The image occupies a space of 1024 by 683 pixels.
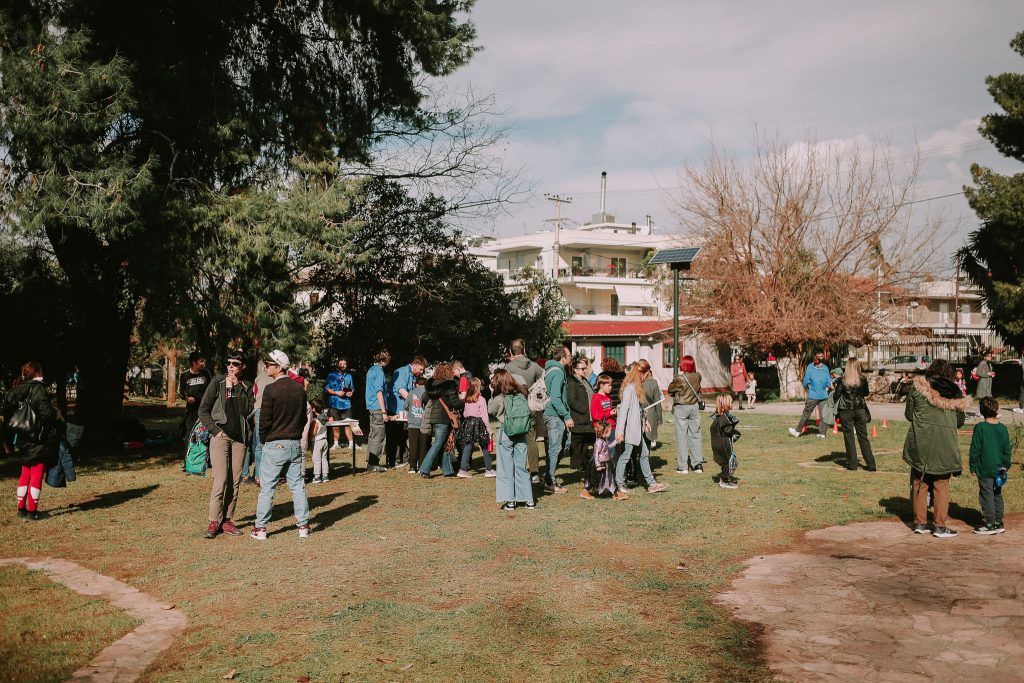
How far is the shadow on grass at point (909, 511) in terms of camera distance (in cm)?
948

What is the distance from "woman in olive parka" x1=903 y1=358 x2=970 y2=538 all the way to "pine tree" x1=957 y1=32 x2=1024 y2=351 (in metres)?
20.7

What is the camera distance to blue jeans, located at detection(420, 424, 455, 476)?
41.5ft

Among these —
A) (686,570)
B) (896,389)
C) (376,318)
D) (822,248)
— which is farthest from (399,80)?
(822,248)

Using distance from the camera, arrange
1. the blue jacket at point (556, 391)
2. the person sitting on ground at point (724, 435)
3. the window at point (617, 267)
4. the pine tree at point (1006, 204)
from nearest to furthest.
A: the blue jacket at point (556, 391)
the person sitting on ground at point (724, 435)
the pine tree at point (1006, 204)
the window at point (617, 267)

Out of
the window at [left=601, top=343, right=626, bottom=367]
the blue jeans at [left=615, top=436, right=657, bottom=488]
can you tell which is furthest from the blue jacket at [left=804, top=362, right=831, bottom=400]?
the window at [left=601, top=343, right=626, bottom=367]

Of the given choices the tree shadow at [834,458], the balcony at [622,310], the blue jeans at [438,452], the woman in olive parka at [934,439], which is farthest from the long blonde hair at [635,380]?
the balcony at [622,310]

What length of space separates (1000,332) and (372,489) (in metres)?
26.5

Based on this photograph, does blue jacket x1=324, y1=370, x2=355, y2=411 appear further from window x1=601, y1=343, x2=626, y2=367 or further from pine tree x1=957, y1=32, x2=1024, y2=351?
window x1=601, y1=343, x2=626, y2=367

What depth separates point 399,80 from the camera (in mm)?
17328

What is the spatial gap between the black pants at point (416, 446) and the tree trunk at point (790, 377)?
2463cm

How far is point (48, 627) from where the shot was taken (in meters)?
6.09

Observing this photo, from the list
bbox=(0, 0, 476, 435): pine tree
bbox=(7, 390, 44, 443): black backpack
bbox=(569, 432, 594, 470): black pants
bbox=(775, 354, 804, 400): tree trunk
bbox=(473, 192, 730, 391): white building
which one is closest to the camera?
bbox=(7, 390, 44, 443): black backpack

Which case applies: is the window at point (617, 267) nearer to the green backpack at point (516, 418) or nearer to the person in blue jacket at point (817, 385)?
the person in blue jacket at point (817, 385)

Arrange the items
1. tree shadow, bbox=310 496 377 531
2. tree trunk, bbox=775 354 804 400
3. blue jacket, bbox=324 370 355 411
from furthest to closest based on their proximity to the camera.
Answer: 1. tree trunk, bbox=775 354 804 400
2. blue jacket, bbox=324 370 355 411
3. tree shadow, bbox=310 496 377 531
